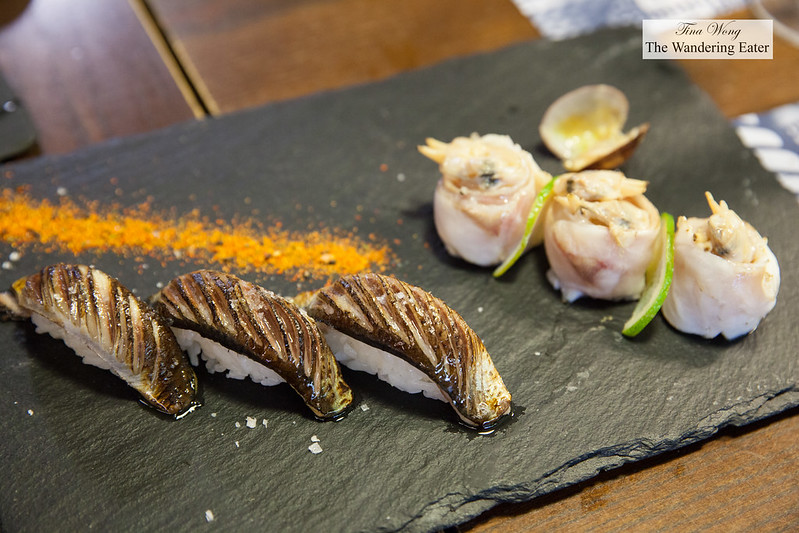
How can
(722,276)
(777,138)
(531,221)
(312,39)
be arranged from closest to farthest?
1. (722,276)
2. (531,221)
3. (777,138)
4. (312,39)

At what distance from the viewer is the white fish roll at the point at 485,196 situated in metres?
2.83

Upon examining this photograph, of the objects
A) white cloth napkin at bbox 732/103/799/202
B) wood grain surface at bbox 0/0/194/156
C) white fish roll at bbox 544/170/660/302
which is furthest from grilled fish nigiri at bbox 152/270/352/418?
white cloth napkin at bbox 732/103/799/202

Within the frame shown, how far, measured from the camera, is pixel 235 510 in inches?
90.0

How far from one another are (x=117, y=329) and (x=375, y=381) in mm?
921

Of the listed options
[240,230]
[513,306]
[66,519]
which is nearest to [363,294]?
[513,306]

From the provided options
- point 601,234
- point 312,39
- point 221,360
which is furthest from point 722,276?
point 312,39

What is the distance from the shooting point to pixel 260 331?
2381 millimetres

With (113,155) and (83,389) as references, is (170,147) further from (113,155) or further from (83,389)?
(83,389)

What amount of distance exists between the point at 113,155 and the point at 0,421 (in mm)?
1431

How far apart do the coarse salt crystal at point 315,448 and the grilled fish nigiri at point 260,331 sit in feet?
0.34

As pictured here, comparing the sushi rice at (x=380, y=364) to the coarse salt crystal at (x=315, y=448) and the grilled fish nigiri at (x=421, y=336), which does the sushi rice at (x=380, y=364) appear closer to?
the grilled fish nigiri at (x=421, y=336)

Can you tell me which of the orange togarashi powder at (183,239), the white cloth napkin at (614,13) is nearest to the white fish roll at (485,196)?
the orange togarashi powder at (183,239)

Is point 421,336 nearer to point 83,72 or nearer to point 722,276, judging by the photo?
point 722,276

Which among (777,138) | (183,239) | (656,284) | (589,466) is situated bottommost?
(777,138)
